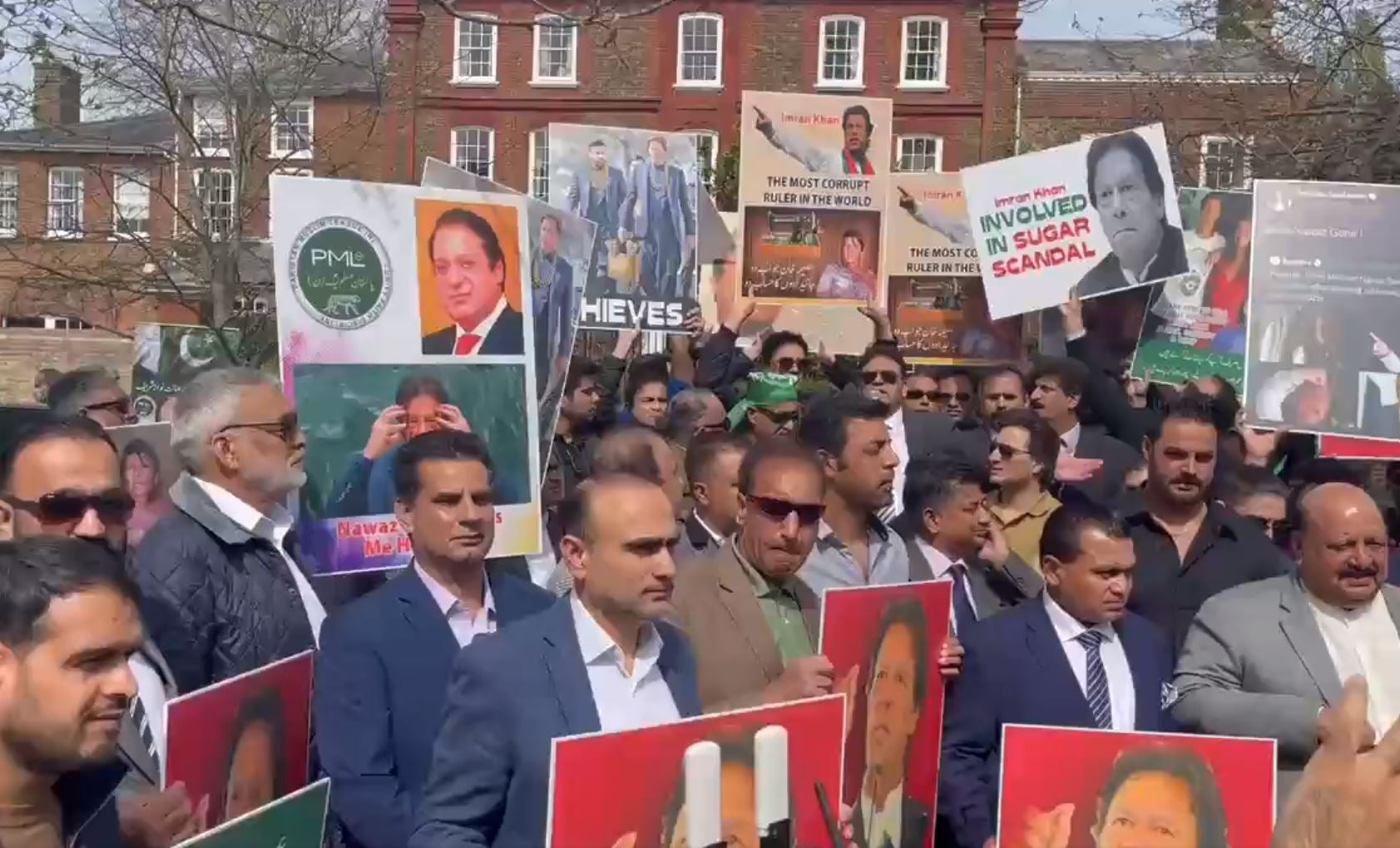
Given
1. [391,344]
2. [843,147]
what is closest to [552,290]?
[391,344]

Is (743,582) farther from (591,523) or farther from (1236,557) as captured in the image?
(1236,557)

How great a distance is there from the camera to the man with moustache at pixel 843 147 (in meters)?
9.94

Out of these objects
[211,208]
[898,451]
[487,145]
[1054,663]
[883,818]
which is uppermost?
[487,145]

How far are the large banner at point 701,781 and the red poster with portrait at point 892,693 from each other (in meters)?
0.78

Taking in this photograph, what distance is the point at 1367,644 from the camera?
15.2 ft

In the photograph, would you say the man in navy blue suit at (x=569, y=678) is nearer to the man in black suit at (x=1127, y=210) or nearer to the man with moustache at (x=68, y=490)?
the man with moustache at (x=68, y=490)

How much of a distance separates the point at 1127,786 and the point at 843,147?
6682 millimetres

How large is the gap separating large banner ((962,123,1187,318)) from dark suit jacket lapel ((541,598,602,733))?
5920 mm

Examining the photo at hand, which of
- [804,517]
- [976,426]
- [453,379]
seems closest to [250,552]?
[453,379]

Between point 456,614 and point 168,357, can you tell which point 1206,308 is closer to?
point 456,614

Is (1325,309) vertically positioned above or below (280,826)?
above

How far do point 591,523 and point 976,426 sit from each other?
4691 millimetres

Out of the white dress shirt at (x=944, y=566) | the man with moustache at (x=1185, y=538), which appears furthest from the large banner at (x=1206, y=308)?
the white dress shirt at (x=944, y=566)

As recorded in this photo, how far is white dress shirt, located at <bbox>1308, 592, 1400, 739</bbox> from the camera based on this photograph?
15.0 ft
